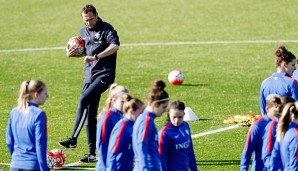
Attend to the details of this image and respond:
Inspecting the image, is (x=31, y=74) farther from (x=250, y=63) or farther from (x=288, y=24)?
(x=288, y=24)

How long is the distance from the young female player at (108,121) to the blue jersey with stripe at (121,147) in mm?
381

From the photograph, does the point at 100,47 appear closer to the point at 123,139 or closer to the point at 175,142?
the point at 175,142

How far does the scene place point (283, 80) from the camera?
14.0m

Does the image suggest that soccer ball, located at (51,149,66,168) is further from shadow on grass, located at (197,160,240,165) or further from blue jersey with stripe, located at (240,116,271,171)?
blue jersey with stripe, located at (240,116,271,171)

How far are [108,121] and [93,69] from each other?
399cm

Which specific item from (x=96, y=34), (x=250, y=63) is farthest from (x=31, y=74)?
(x=96, y=34)

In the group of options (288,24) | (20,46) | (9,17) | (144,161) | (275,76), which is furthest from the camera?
(9,17)

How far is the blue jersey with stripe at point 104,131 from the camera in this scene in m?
12.2

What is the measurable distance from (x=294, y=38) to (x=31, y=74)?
10585mm

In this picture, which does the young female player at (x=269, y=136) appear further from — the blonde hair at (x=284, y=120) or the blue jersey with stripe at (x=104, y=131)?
the blue jersey with stripe at (x=104, y=131)

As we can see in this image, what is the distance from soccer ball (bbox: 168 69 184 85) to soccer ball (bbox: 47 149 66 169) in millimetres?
8715

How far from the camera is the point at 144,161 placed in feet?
36.8

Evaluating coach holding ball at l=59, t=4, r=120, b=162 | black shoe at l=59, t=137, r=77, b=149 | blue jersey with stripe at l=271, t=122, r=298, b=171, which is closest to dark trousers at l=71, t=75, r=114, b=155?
coach holding ball at l=59, t=4, r=120, b=162

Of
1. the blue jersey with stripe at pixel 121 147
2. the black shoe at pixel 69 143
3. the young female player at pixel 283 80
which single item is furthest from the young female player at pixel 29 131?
the black shoe at pixel 69 143
